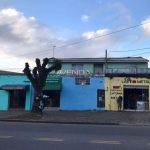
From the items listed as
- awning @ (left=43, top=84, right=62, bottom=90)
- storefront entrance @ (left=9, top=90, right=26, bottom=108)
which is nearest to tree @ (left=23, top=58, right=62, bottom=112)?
awning @ (left=43, top=84, right=62, bottom=90)

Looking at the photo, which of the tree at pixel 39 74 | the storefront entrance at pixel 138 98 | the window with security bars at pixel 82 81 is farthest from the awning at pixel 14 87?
the storefront entrance at pixel 138 98

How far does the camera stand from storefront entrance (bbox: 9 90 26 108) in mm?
30078

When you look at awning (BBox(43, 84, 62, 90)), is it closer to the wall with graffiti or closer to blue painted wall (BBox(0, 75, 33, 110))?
blue painted wall (BBox(0, 75, 33, 110))

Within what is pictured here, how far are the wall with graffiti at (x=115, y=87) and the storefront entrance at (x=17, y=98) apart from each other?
947cm

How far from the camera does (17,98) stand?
3031cm

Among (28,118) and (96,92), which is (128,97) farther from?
(28,118)

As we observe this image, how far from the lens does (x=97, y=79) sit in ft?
94.7

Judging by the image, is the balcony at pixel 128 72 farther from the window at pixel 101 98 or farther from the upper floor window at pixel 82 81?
the upper floor window at pixel 82 81

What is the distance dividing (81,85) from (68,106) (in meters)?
2.73

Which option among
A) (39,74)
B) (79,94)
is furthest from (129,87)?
(39,74)

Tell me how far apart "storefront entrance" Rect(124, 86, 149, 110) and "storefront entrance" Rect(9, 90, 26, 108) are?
11.5 meters

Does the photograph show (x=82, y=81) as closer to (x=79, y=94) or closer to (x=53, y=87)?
(x=79, y=94)

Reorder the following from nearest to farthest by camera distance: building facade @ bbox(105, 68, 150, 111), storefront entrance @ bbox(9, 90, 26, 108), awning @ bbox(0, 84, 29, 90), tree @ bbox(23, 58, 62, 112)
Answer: tree @ bbox(23, 58, 62, 112)
building facade @ bbox(105, 68, 150, 111)
awning @ bbox(0, 84, 29, 90)
storefront entrance @ bbox(9, 90, 26, 108)

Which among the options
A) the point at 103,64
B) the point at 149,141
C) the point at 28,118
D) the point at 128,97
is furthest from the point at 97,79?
the point at 149,141
